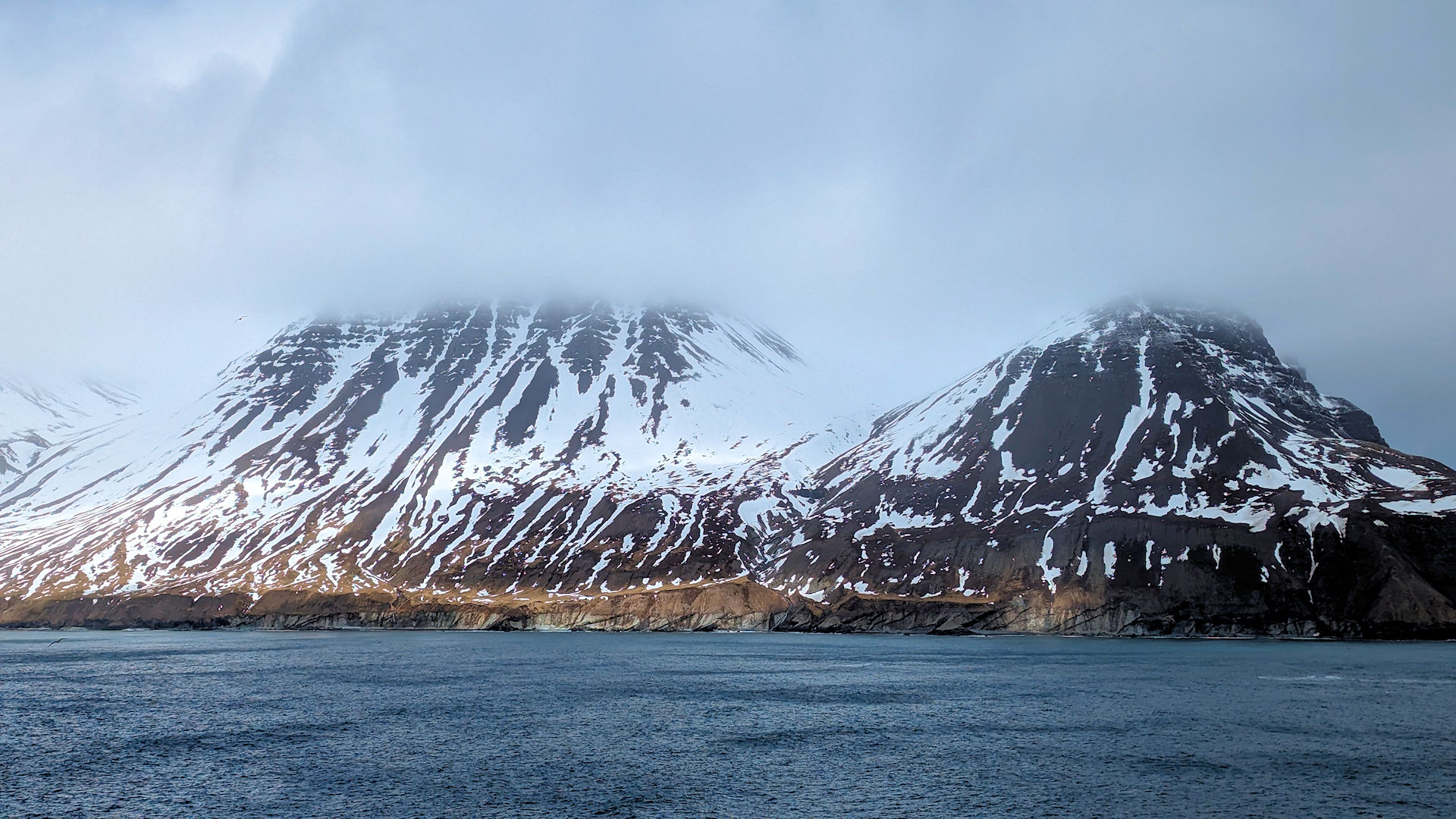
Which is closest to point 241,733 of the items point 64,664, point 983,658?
point 64,664

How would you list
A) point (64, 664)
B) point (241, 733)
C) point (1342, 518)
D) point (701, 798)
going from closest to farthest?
point (701, 798), point (241, 733), point (64, 664), point (1342, 518)

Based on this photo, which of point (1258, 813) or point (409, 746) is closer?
point (1258, 813)

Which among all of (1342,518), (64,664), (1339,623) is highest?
(1342,518)

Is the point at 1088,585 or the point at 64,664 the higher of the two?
the point at 1088,585

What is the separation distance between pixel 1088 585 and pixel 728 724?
465 ft

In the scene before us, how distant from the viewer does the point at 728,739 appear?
2726 inches

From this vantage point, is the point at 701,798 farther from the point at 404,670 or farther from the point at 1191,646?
the point at 1191,646

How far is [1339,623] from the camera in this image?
176m

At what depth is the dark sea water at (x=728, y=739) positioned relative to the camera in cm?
5125

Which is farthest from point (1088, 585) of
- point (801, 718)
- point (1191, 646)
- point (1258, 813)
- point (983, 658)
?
point (1258, 813)

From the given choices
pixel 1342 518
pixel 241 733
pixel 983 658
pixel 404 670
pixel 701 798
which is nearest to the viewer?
pixel 701 798

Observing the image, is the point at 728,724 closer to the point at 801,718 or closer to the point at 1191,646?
the point at 801,718

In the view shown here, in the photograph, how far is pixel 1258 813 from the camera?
48.5 meters

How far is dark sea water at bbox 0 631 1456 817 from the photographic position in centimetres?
5125
